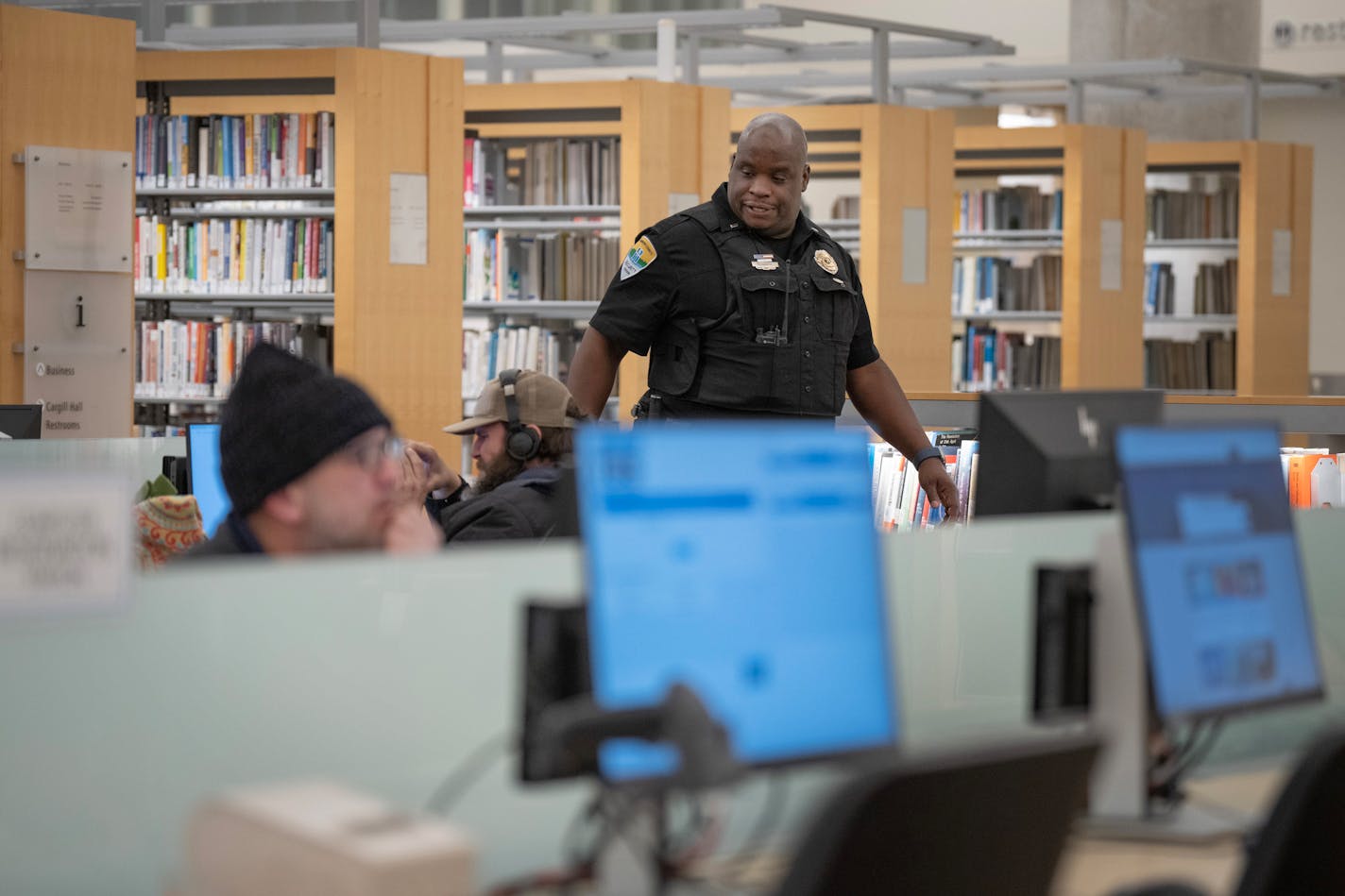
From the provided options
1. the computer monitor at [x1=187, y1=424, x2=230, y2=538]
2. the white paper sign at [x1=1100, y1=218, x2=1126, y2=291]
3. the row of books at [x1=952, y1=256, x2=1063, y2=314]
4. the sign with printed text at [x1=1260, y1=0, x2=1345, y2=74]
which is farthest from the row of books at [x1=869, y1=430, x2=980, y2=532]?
the sign with printed text at [x1=1260, y1=0, x2=1345, y2=74]

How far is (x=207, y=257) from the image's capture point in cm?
797

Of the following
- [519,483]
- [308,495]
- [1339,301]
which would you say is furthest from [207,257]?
[1339,301]

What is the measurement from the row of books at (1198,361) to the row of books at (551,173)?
16.0ft

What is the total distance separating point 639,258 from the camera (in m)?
4.22

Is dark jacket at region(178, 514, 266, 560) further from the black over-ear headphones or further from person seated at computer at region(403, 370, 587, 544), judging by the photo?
the black over-ear headphones

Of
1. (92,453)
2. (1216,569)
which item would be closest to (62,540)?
(1216,569)

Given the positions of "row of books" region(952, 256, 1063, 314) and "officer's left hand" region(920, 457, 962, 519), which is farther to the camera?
"row of books" region(952, 256, 1063, 314)

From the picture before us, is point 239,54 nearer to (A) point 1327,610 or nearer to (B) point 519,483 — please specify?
(B) point 519,483

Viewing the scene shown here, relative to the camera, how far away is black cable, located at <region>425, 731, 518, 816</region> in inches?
62.9

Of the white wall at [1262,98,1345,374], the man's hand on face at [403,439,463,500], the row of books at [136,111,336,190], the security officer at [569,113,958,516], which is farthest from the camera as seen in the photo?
the white wall at [1262,98,1345,374]

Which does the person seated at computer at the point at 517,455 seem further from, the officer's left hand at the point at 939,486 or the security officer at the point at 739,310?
the officer's left hand at the point at 939,486

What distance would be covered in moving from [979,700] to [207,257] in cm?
647

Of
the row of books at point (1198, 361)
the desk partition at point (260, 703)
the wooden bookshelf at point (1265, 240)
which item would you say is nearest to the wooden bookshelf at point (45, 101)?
the desk partition at point (260, 703)

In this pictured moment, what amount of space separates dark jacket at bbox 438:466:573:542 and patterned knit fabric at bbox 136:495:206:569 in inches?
19.2
